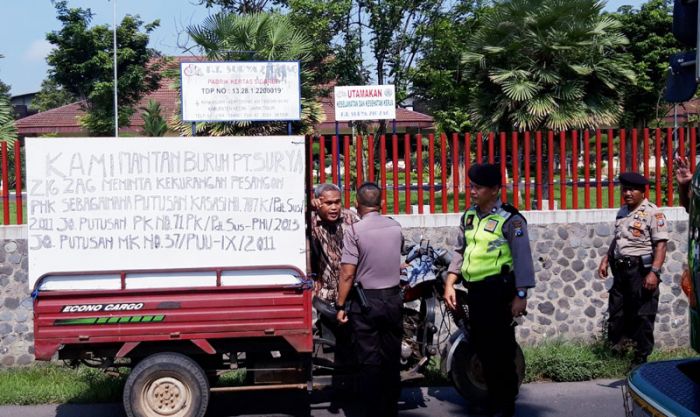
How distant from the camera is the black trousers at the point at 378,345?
19.9ft

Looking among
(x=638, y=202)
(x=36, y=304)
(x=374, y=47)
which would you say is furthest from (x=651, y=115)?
(x=36, y=304)

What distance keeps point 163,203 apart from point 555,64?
9679 mm

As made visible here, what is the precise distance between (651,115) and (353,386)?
21.7 meters

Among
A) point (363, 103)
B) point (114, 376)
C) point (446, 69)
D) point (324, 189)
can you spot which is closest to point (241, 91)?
point (324, 189)

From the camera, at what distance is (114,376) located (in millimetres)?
7402

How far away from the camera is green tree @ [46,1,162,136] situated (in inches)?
1209

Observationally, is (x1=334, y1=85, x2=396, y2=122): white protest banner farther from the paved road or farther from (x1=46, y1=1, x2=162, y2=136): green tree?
(x1=46, y1=1, x2=162, y2=136): green tree

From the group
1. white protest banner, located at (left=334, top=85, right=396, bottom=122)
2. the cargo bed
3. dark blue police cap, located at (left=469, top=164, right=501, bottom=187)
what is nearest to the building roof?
white protest banner, located at (left=334, top=85, right=396, bottom=122)

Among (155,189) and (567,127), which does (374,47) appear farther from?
(155,189)

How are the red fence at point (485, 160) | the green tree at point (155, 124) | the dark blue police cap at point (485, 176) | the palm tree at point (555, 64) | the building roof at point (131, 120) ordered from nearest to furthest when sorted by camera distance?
the dark blue police cap at point (485, 176) < the red fence at point (485, 160) < the palm tree at point (555, 64) < the green tree at point (155, 124) < the building roof at point (131, 120)

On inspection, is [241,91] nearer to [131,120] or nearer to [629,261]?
[629,261]

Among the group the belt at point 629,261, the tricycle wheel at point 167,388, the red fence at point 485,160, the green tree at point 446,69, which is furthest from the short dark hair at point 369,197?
the green tree at point 446,69

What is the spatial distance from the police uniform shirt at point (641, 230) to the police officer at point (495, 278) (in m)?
1.98

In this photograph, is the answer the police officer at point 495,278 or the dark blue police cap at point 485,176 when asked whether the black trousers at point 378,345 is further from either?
the dark blue police cap at point 485,176
